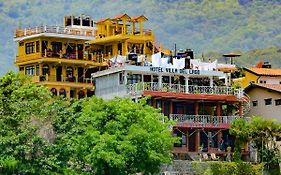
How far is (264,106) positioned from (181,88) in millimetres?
8309

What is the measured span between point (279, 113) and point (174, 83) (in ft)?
31.1

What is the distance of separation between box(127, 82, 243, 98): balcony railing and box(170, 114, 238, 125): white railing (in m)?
2.30

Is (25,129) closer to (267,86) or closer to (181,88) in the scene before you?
(181,88)

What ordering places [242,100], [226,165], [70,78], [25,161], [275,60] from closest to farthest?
[25,161], [226,165], [242,100], [70,78], [275,60]

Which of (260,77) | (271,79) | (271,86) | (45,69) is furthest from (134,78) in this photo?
(271,79)

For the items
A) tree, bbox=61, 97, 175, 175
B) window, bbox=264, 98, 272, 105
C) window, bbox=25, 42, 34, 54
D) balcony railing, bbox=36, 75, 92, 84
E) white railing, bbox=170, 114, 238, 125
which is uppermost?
window, bbox=25, 42, 34, 54

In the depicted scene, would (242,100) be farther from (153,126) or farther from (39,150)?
(39,150)

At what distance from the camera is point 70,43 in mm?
115500

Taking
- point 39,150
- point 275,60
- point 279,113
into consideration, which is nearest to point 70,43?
point 279,113

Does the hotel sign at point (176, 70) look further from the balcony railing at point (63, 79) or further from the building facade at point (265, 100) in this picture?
the balcony railing at point (63, 79)

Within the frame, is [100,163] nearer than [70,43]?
Yes

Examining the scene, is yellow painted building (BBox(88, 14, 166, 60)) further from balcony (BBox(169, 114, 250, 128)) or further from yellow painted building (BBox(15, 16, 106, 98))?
balcony (BBox(169, 114, 250, 128))

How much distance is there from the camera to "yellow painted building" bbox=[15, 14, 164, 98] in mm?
113375

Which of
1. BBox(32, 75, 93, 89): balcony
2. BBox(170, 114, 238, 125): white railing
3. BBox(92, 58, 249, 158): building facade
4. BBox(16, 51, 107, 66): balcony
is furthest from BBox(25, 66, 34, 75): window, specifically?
BBox(170, 114, 238, 125): white railing
